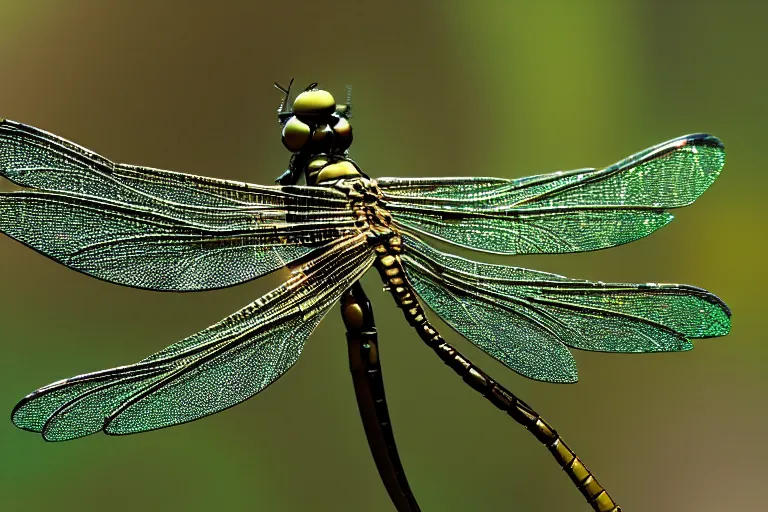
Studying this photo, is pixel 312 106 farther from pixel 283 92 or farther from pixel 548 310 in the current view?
→ pixel 548 310

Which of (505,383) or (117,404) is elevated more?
(117,404)

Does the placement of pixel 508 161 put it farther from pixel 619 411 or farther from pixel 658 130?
pixel 619 411

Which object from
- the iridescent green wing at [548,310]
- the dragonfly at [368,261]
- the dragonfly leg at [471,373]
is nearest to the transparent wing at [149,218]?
the dragonfly at [368,261]

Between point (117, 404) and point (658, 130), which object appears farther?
point (658, 130)

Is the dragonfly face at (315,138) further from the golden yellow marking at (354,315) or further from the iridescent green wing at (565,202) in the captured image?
the golden yellow marking at (354,315)

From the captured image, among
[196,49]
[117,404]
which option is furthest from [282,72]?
[117,404]

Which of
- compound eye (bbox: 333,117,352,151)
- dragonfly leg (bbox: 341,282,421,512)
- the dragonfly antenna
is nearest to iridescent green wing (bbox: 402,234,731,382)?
dragonfly leg (bbox: 341,282,421,512)
